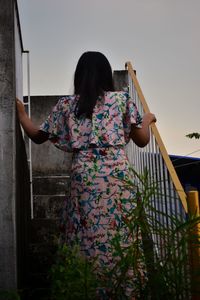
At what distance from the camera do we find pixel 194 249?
2.55m

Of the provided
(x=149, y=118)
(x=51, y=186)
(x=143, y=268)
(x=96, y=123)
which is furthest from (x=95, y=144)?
(x=51, y=186)

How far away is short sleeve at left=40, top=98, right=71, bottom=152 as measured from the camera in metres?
3.07

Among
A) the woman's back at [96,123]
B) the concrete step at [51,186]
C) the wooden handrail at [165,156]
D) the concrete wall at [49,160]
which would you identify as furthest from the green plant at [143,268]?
the concrete wall at [49,160]

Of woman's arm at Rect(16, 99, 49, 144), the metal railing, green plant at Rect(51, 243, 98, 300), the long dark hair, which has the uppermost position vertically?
the long dark hair

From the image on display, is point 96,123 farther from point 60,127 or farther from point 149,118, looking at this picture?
point 149,118

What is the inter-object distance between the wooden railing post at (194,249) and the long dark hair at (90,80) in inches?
27.0

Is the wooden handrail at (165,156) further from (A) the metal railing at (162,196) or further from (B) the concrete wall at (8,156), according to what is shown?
(B) the concrete wall at (8,156)

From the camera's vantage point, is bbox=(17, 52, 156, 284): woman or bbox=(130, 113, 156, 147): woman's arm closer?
bbox=(17, 52, 156, 284): woman

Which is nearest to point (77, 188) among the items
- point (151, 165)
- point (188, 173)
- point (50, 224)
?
point (151, 165)

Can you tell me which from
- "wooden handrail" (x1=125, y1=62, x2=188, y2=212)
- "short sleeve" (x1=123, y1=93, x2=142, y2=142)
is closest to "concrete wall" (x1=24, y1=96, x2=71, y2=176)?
"wooden handrail" (x1=125, y1=62, x2=188, y2=212)

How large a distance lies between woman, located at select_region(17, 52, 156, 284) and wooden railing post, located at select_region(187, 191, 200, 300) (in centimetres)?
31

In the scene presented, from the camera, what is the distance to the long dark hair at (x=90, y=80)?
9.78 ft

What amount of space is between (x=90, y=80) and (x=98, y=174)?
513 millimetres

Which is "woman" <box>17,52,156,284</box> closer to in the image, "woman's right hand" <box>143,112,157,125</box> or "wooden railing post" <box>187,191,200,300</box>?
"woman's right hand" <box>143,112,157,125</box>
